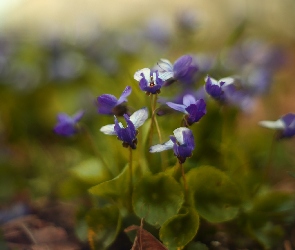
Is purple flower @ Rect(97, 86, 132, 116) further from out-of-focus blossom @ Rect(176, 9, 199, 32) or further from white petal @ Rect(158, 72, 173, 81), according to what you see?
out-of-focus blossom @ Rect(176, 9, 199, 32)

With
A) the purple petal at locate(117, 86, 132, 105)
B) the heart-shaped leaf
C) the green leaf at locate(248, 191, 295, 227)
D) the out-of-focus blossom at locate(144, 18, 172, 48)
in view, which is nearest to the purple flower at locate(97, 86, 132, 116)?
the purple petal at locate(117, 86, 132, 105)

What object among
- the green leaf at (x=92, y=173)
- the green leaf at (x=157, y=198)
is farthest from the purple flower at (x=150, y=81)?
the green leaf at (x=92, y=173)

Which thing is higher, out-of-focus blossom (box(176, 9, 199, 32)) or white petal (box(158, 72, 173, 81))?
white petal (box(158, 72, 173, 81))

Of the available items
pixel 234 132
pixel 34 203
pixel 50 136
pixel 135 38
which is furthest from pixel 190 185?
pixel 135 38

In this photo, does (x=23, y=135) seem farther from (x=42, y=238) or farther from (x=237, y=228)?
(x=237, y=228)

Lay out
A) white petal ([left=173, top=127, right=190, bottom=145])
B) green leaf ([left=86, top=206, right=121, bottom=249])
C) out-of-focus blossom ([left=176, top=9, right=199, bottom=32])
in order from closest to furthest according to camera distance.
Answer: white petal ([left=173, top=127, right=190, bottom=145]) → green leaf ([left=86, top=206, right=121, bottom=249]) → out-of-focus blossom ([left=176, top=9, right=199, bottom=32])

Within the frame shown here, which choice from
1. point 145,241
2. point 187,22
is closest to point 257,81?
point 187,22
